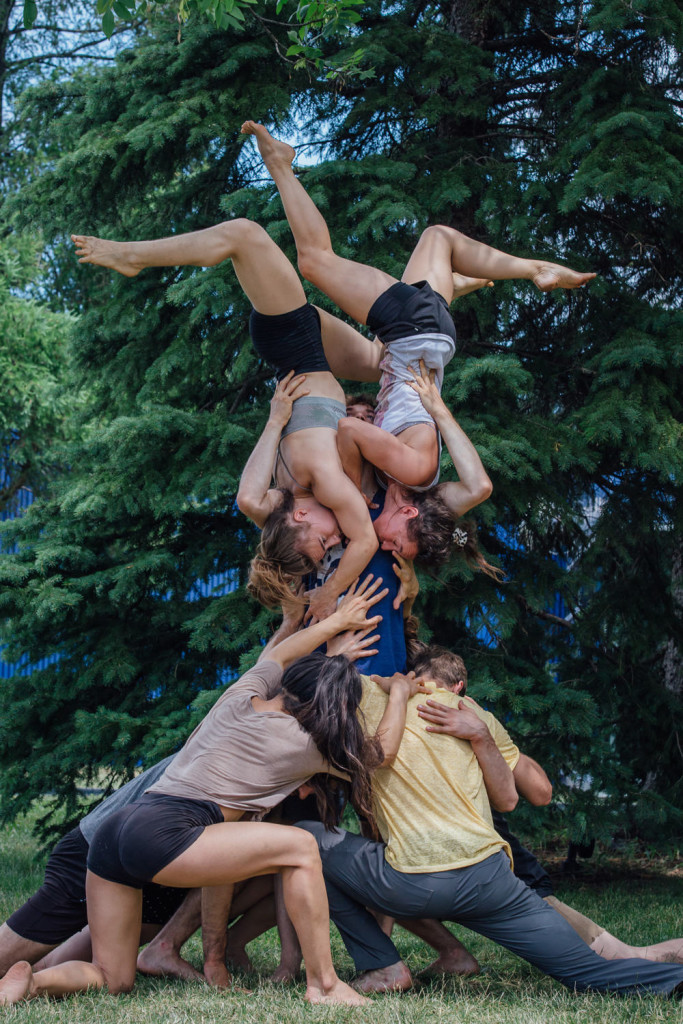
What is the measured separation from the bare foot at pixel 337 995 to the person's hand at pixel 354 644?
1.08 m

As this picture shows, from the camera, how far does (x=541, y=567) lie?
6609mm

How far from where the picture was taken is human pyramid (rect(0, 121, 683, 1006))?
3328mm

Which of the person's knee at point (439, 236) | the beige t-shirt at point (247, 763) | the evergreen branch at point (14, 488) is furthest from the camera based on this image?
the evergreen branch at point (14, 488)

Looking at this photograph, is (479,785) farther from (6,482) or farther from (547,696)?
(6,482)

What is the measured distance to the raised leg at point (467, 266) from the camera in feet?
13.9

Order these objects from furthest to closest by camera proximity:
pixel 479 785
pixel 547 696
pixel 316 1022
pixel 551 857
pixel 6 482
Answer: pixel 6 482, pixel 551 857, pixel 547 696, pixel 479 785, pixel 316 1022

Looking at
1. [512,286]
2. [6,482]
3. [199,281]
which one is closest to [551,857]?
[512,286]

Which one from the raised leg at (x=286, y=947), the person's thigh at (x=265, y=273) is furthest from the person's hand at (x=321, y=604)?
the person's thigh at (x=265, y=273)

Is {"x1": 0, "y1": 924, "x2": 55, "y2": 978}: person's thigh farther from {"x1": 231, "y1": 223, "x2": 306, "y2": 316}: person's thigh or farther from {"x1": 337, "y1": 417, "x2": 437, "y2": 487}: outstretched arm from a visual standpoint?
{"x1": 231, "y1": 223, "x2": 306, "y2": 316}: person's thigh

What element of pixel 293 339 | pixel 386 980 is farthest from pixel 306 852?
pixel 293 339

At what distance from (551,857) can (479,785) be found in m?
4.81

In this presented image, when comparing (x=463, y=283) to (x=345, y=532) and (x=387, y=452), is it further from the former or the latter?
(x=345, y=532)

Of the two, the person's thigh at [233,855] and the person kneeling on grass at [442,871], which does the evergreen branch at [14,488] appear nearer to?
the person kneeling on grass at [442,871]

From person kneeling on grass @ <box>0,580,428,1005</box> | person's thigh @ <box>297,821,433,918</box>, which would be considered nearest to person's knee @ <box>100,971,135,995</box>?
person kneeling on grass @ <box>0,580,428,1005</box>
